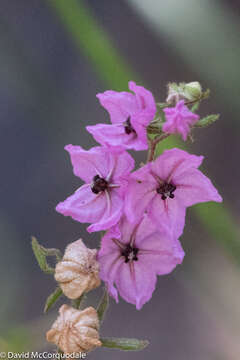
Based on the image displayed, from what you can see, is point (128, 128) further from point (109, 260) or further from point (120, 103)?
point (109, 260)

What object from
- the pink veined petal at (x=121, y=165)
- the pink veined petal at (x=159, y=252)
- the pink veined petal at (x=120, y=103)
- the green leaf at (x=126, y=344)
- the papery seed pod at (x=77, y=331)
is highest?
the pink veined petal at (x=120, y=103)

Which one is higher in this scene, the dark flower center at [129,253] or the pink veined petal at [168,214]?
the pink veined petal at [168,214]

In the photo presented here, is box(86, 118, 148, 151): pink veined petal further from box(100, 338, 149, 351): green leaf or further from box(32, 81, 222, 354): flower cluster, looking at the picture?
box(100, 338, 149, 351): green leaf

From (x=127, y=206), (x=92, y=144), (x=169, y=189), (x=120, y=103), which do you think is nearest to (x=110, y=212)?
(x=127, y=206)

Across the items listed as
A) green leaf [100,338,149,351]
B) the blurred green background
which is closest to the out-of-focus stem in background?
the blurred green background

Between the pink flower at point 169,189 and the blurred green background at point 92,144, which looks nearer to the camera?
the pink flower at point 169,189

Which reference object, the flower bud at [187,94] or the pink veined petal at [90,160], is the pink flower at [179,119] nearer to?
the flower bud at [187,94]

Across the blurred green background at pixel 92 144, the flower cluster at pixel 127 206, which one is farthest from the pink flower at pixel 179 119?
the blurred green background at pixel 92 144
